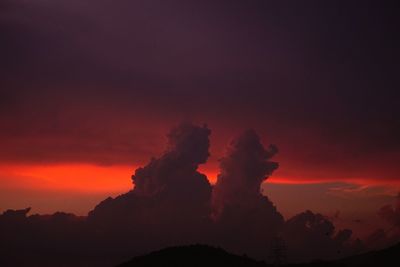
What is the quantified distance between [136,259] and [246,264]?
47.3 metres

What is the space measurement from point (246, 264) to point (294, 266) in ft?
134

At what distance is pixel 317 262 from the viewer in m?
193

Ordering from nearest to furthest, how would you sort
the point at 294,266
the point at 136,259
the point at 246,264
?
the point at 246,264, the point at 136,259, the point at 294,266

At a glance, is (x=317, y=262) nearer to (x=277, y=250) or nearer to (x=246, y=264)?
(x=277, y=250)

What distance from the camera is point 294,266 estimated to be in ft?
649

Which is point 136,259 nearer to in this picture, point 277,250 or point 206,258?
point 206,258

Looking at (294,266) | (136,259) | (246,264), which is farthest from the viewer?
(294,266)

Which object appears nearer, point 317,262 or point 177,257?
point 177,257

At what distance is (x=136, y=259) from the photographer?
7229 inches

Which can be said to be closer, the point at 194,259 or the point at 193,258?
the point at 194,259

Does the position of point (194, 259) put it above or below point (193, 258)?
below

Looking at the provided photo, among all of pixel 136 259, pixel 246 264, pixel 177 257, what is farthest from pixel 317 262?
pixel 136 259

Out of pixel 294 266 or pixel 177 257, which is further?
pixel 294 266

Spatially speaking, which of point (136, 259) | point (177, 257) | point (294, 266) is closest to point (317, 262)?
point (294, 266)
